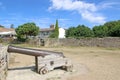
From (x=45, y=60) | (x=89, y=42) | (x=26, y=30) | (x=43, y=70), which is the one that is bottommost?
(x=43, y=70)

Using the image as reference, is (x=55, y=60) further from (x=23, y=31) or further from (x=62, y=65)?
(x=23, y=31)

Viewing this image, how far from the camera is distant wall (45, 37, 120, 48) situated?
27250mm

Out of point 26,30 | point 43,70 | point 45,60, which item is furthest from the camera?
point 26,30

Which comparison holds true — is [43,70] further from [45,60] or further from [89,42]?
[89,42]

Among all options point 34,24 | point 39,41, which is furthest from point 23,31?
point 39,41

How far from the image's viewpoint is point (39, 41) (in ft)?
116

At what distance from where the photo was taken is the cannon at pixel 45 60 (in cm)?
935

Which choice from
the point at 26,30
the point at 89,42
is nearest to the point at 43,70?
the point at 89,42

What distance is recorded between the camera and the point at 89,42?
29594 millimetres

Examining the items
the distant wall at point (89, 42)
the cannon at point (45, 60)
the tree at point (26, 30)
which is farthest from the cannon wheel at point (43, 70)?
the tree at point (26, 30)

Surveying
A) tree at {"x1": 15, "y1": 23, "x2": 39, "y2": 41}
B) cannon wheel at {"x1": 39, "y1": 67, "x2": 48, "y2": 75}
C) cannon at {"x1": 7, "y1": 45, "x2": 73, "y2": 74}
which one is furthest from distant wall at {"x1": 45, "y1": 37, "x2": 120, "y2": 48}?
cannon wheel at {"x1": 39, "y1": 67, "x2": 48, "y2": 75}

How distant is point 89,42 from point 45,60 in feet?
68.0

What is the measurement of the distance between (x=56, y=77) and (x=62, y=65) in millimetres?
1396

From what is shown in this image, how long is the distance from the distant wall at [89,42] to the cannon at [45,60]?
18.3 meters
